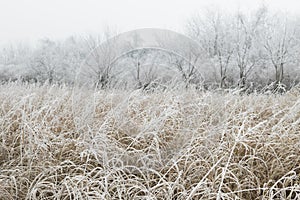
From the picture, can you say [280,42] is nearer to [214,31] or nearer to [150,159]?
[214,31]

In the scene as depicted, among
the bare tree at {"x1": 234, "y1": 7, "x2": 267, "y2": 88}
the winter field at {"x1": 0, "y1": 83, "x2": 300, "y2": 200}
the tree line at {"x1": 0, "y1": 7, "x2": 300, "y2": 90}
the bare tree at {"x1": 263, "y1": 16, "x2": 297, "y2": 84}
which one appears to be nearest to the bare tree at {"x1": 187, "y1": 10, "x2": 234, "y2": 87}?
the tree line at {"x1": 0, "y1": 7, "x2": 300, "y2": 90}

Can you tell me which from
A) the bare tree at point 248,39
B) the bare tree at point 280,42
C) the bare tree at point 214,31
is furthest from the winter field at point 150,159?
the bare tree at point 280,42

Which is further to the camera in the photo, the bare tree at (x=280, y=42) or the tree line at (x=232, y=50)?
the bare tree at (x=280, y=42)

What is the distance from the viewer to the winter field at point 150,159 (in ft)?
3.35

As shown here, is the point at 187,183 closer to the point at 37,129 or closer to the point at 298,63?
the point at 37,129

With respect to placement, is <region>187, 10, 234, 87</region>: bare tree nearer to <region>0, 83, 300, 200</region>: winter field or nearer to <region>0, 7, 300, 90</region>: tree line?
<region>0, 7, 300, 90</region>: tree line

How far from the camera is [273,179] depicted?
1143 mm

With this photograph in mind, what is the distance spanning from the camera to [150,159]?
120cm

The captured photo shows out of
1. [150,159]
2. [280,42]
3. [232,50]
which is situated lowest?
[232,50]

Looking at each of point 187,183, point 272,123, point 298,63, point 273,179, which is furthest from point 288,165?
point 298,63

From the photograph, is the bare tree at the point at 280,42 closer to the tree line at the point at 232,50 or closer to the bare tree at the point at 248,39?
the tree line at the point at 232,50

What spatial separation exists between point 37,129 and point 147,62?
49.7 inches

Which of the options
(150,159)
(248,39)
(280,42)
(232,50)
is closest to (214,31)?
(232,50)

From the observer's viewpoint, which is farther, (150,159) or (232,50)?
(232,50)
